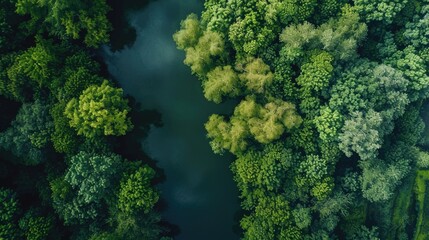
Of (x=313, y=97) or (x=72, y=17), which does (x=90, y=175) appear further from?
(x=313, y=97)

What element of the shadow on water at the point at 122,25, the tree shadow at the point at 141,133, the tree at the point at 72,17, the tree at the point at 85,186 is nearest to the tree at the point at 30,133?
the tree at the point at 85,186

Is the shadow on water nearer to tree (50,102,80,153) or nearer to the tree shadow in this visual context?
the tree shadow

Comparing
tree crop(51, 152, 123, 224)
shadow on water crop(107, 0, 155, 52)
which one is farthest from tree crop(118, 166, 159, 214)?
shadow on water crop(107, 0, 155, 52)

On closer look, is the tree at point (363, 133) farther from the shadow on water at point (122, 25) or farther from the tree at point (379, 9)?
the shadow on water at point (122, 25)

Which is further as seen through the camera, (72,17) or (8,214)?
(72,17)

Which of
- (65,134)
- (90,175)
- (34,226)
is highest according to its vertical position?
(65,134)

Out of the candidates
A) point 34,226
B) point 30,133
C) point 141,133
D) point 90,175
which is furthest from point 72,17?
point 34,226
